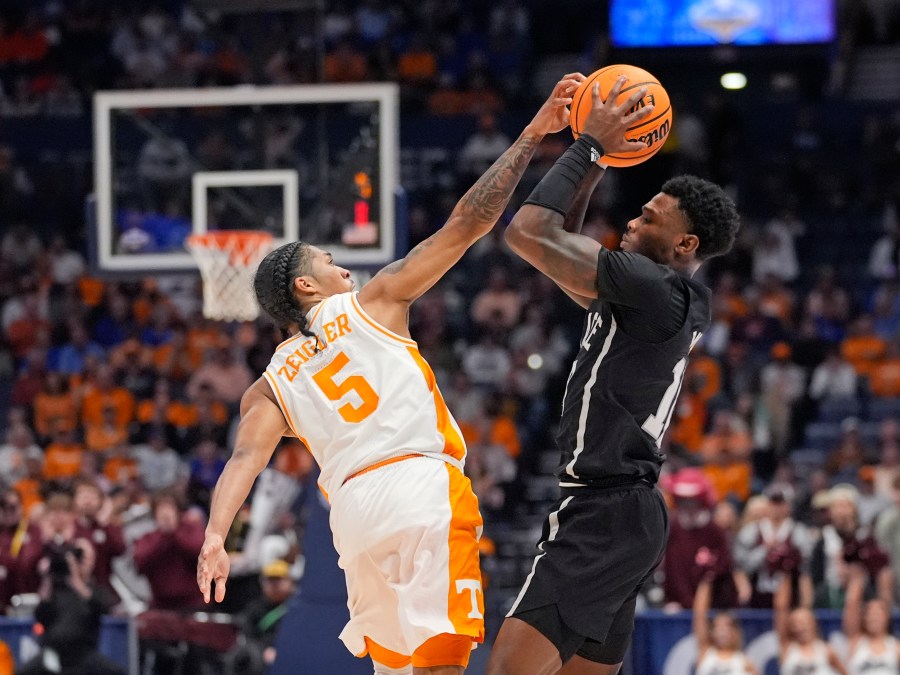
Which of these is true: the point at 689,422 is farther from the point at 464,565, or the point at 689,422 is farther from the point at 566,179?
the point at 464,565

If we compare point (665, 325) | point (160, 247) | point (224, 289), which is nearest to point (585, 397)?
point (665, 325)

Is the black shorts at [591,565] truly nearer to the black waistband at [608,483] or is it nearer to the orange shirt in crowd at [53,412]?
the black waistband at [608,483]

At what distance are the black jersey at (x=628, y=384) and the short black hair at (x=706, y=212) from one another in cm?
16

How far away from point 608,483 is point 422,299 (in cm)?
1224

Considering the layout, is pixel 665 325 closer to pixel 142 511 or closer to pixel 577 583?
pixel 577 583

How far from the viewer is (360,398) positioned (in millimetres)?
4988

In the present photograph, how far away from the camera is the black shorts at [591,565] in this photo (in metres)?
4.94

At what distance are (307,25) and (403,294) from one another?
11347mm

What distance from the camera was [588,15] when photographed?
70.2 ft

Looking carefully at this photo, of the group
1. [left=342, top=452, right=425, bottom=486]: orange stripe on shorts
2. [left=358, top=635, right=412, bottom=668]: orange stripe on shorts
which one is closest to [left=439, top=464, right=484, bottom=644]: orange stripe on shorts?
[left=342, top=452, right=425, bottom=486]: orange stripe on shorts

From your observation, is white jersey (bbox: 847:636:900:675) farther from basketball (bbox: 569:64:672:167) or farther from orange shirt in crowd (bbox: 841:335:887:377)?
basketball (bbox: 569:64:672:167)

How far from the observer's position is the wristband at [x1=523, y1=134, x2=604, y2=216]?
4984mm

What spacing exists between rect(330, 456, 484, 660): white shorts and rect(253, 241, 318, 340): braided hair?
26.7 inches

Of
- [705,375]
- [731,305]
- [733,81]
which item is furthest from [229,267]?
[733,81]
